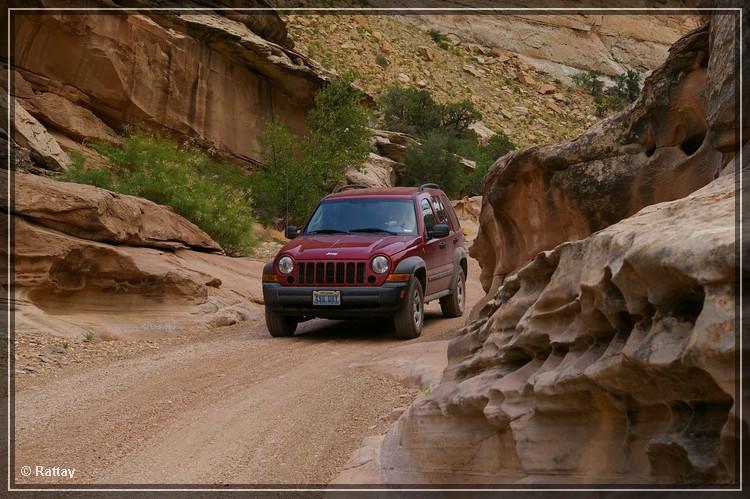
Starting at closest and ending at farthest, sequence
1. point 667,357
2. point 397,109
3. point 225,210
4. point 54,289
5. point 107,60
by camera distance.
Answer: point 667,357 → point 54,289 → point 225,210 → point 107,60 → point 397,109

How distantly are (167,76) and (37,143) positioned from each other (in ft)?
26.5

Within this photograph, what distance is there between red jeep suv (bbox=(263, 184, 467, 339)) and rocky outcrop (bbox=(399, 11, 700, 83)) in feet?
176

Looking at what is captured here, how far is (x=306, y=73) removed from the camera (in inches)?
1081

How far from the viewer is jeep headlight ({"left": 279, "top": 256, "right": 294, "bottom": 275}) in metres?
10.4

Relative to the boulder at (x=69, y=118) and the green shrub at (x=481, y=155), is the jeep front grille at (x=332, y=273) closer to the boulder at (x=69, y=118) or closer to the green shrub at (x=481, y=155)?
the boulder at (x=69, y=118)

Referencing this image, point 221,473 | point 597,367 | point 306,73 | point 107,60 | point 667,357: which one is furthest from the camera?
point 306,73

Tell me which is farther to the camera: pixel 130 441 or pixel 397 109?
pixel 397 109

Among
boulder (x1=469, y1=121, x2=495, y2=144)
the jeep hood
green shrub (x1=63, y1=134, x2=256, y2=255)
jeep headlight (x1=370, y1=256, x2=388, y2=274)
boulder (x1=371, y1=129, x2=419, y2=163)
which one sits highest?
boulder (x1=469, y1=121, x2=495, y2=144)

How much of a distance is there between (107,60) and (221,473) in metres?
19.9

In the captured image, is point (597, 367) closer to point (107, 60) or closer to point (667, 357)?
point (667, 357)

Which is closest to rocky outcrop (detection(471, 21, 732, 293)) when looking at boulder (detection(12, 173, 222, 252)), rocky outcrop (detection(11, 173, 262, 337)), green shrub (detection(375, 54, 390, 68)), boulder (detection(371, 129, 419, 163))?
rocky outcrop (detection(11, 173, 262, 337))

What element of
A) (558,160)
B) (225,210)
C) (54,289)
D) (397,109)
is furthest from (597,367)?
(397,109)

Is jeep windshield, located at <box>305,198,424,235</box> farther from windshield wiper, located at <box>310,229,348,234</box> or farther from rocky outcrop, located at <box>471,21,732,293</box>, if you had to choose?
rocky outcrop, located at <box>471,21,732,293</box>

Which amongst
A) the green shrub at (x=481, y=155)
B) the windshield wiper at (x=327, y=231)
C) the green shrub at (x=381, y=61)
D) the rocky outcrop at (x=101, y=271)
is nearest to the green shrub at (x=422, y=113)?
the green shrub at (x=481, y=155)
